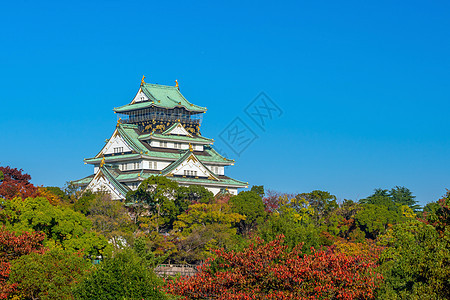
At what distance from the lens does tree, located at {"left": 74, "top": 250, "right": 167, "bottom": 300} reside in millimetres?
27000

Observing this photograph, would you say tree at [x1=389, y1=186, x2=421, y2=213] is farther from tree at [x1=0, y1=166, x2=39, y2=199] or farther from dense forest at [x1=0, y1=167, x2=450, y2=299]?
tree at [x1=0, y1=166, x2=39, y2=199]

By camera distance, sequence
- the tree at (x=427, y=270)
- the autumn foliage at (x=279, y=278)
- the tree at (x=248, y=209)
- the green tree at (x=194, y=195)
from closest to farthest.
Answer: the tree at (x=427, y=270), the autumn foliage at (x=279, y=278), the tree at (x=248, y=209), the green tree at (x=194, y=195)

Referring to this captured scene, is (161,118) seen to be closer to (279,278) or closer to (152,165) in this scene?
(152,165)

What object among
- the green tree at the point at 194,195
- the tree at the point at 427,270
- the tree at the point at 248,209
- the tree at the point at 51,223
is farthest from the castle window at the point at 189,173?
the tree at the point at 427,270

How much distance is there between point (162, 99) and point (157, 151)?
25.5 ft

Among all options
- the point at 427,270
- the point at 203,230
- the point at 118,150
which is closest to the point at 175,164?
the point at 118,150

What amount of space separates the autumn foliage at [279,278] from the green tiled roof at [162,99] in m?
50.9

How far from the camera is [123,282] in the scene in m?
Result: 27.0

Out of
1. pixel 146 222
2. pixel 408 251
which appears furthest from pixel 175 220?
pixel 408 251

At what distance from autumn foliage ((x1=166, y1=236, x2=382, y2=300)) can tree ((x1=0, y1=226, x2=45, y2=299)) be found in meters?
11.0

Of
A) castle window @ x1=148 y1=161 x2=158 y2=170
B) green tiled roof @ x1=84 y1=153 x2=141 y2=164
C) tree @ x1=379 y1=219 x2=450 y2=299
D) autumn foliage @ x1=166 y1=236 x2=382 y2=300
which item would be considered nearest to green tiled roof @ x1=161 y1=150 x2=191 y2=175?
castle window @ x1=148 y1=161 x2=158 y2=170

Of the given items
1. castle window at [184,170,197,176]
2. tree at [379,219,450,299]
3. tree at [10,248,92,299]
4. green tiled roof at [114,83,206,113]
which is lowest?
tree at [379,219,450,299]

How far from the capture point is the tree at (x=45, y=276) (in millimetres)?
32469

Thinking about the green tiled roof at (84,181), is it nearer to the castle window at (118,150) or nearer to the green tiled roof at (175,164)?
the castle window at (118,150)
